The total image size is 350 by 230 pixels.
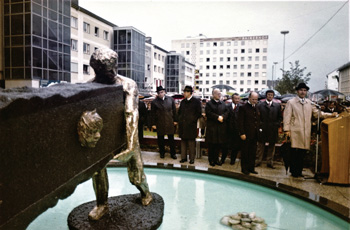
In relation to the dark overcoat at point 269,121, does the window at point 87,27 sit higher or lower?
higher

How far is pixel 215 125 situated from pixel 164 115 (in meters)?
1.46

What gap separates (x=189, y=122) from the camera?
7414 millimetres

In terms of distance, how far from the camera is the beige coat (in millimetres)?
5934

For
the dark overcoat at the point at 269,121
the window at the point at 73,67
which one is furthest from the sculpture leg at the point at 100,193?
the window at the point at 73,67

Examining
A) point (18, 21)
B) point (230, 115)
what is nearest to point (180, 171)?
point (230, 115)

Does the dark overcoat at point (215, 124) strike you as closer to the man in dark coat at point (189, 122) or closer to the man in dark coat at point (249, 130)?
the man in dark coat at point (189, 122)

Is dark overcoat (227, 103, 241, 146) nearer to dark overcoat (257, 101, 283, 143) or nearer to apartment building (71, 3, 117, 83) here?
dark overcoat (257, 101, 283, 143)

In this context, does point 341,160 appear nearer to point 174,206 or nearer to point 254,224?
point 254,224

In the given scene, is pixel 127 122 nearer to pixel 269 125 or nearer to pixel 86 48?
pixel 269 125

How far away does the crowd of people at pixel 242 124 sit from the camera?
6043 millimetres

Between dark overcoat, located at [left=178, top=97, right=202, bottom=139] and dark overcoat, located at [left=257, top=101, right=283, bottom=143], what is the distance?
1583 mm

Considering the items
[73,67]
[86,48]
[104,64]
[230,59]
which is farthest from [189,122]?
[230,59]

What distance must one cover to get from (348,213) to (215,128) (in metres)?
3.89

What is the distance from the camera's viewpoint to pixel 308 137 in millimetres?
5934
